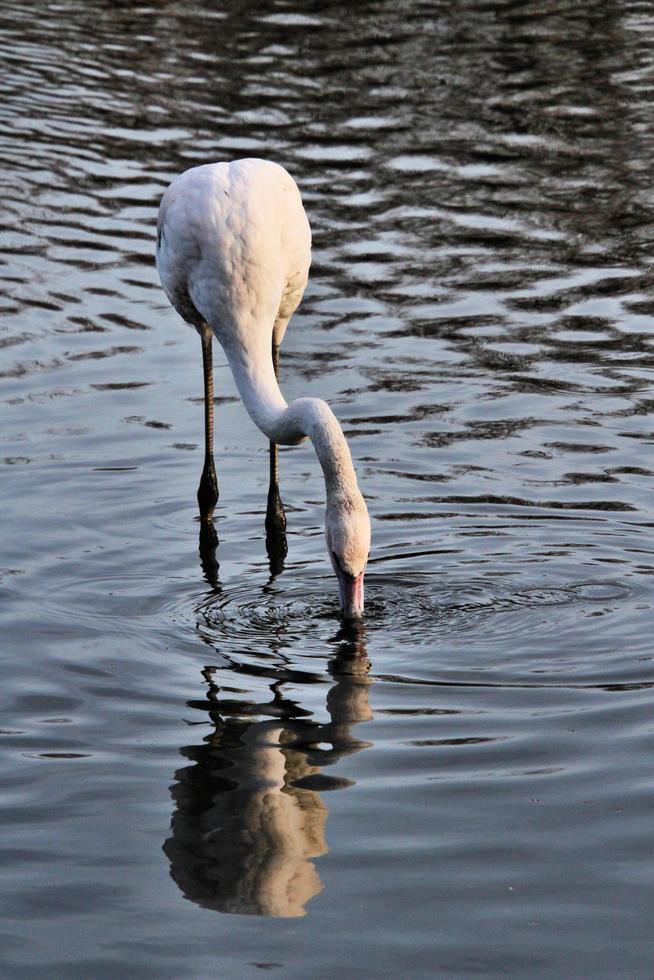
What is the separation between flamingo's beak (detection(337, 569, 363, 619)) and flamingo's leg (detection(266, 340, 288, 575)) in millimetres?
1077

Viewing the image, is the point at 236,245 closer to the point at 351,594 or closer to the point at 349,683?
the point at 351,594

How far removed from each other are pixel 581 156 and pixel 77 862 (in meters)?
13.9

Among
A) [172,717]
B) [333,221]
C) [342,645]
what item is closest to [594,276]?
[333,221]

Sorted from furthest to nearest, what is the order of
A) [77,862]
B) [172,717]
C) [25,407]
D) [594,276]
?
[594,276] < [25,407] < [172,717] < [77,862]

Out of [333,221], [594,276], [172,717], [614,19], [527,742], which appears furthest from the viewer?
[614,19]

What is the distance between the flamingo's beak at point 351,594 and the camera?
7457mm

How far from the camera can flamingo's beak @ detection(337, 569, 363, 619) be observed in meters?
7.46

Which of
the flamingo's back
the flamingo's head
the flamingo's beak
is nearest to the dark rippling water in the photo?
the flamingo's beak

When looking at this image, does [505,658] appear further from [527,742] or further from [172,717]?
[172,717]

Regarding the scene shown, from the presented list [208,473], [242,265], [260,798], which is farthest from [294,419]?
[260,798]

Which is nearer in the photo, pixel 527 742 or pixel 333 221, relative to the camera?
pixel 527 742

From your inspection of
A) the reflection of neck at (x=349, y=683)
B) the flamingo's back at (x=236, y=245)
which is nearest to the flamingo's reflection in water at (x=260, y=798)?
the reflection of neck at (x=349, y=683)

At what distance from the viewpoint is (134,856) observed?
5645 millimetres

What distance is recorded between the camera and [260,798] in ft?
20.0
